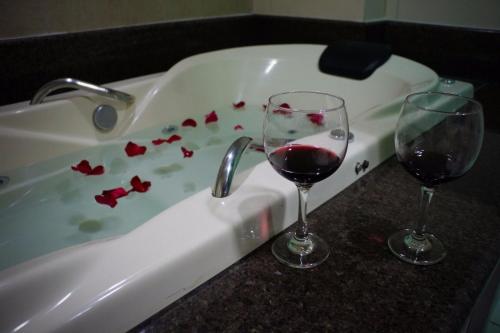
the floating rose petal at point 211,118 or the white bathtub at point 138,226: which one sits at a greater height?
the white bathtub at point 138,226

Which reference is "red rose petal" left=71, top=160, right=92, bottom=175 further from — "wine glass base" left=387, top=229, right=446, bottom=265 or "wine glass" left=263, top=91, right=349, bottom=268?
"wine glass base" left=387, top=229, right=446, bottom=265

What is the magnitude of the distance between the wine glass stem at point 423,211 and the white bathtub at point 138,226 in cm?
16

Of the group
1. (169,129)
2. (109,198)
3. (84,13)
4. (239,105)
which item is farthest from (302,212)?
(84,13)

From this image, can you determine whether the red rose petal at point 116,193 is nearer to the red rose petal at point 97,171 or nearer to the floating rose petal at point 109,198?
the floating rose petal at point 109,198

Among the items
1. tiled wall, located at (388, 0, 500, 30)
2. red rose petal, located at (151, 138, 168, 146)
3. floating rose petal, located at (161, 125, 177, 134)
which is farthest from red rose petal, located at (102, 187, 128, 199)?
tiled wall, located at (388, 0, 500, 30)

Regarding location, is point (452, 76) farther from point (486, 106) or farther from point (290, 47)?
point (290, 47)

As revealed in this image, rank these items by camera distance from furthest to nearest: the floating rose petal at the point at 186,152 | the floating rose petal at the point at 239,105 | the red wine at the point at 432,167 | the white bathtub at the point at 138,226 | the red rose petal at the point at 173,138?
the floating rose petal at the point at 239,105 < the red rose petal at the point at 173,138 < the floating rose petal at the point at 186,152 < the red wine at the point at 432,167 < the white bathtub at the point at 138,226

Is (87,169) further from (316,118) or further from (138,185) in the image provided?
(316,118)

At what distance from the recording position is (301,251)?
552mm

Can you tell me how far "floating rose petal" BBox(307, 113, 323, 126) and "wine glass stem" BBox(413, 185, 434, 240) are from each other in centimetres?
17

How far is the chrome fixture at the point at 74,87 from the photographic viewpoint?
3.69 ft

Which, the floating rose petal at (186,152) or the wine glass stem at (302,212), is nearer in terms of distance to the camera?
the wine glass stem at (302,212)

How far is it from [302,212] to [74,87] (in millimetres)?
906

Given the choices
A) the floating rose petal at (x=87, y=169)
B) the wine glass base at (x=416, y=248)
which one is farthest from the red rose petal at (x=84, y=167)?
the wine glass base at (x=416, y=248)
